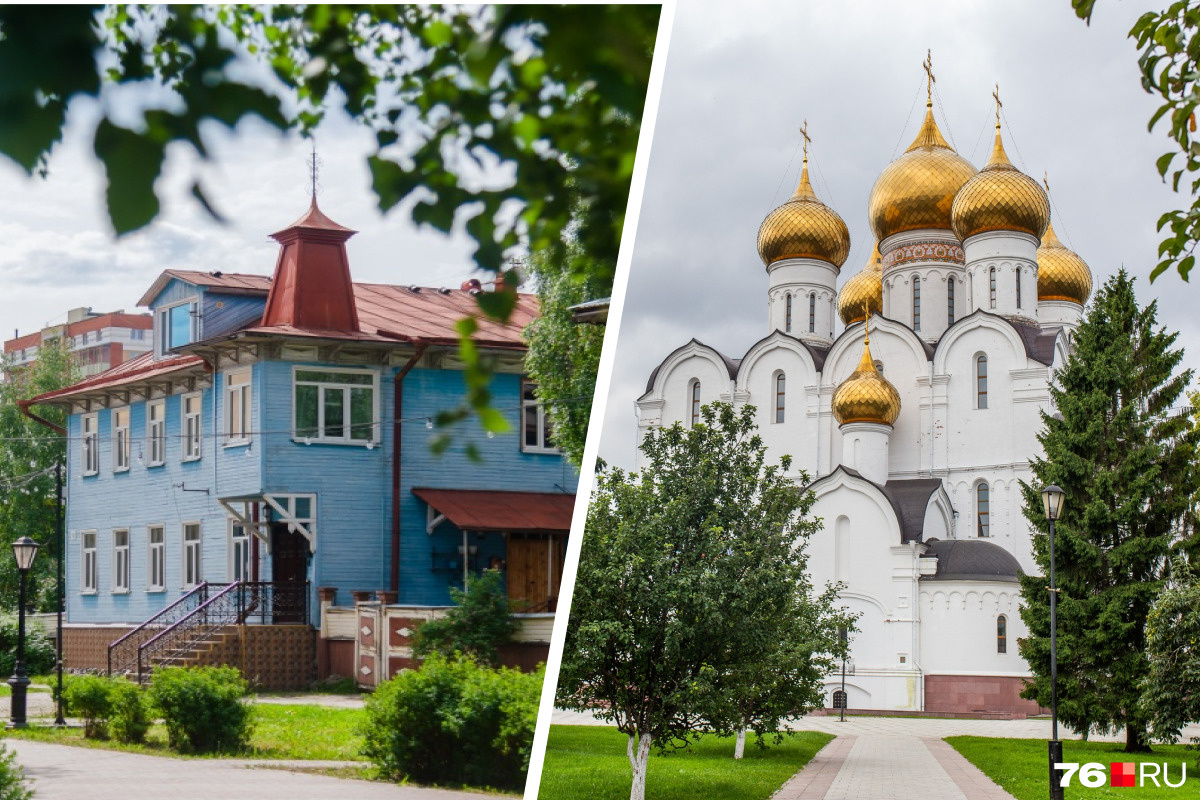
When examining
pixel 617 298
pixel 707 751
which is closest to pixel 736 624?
pixel 617 298

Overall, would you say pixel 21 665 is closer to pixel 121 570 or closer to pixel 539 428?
pixel 121 570

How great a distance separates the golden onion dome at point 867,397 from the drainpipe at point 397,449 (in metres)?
9.33

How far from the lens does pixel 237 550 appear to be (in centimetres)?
953

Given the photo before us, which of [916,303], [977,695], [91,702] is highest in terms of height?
[916,303]

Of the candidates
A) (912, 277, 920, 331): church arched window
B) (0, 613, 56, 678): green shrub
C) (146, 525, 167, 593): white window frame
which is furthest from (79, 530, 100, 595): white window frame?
(912, 277, 920, 331): church arched window

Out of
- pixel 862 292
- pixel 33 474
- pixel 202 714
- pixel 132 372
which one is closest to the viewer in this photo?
pixel 202 714

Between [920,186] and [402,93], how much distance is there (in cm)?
1942

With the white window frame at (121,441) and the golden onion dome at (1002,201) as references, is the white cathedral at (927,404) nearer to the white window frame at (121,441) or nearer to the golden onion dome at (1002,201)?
the golden onion dome at (1002,201)

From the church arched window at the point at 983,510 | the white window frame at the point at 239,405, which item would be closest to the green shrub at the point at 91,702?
the white window frame at the point at 239,405

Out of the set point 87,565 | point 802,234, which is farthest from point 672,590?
point 802,234

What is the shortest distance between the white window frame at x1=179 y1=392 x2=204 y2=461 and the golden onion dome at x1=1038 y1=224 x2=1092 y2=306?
48.1 ft

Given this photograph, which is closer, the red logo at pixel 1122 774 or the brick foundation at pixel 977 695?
the red logo at pixel 1122 774

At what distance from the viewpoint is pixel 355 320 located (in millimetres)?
8570

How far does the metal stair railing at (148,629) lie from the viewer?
8086 mm
